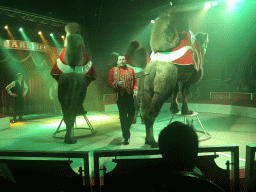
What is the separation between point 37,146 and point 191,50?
124 inches

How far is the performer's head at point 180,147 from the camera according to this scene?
3.03 feet

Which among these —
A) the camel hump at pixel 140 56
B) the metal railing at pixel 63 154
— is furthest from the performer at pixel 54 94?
the metal railing at pixel 63 154

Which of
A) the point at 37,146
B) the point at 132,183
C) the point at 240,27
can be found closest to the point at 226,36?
the point at 240,27

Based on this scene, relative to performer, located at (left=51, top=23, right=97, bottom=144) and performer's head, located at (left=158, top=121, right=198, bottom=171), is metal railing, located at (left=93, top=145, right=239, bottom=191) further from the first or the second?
performer, located at (left=51, top=23, right=97, bottom=144)

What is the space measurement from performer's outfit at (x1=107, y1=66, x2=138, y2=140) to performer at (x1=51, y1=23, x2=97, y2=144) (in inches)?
22.9

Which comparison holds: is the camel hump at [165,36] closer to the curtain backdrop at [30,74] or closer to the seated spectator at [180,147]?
the seated spectator at [180,147]

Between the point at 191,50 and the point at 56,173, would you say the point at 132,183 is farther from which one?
the point at 191,50

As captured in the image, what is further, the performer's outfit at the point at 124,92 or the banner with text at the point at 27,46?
the banner with text at the point at 27,46

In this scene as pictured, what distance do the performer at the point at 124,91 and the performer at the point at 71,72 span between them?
581 mm

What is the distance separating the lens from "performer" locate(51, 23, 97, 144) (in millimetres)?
3773

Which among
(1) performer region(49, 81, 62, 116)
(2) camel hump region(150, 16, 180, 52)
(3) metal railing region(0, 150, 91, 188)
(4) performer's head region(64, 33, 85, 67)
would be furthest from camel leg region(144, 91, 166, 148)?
(1) performer region(49, 81, 62, 116)

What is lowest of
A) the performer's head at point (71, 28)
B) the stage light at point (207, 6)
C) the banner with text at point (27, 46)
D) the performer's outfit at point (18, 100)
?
the performer's outfit at point (18, 100)

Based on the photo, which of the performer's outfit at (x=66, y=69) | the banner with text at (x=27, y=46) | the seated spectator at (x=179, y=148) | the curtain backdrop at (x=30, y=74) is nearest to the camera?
the seated spectator at (x=179, y=148)

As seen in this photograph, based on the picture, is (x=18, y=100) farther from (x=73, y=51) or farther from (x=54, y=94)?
(x=73, y=51)
